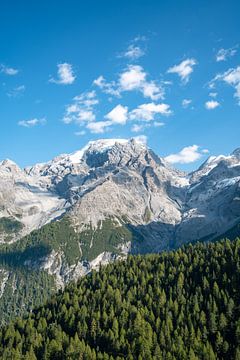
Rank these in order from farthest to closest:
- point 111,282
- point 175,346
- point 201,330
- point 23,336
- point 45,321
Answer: point 111,282, point 45,321, point 23,336, point 201,330, point 175,346

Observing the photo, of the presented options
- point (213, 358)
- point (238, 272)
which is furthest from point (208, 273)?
point (213, 358)

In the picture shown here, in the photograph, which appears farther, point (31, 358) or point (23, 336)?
point (23, 336)

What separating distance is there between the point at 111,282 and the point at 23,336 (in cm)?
5192

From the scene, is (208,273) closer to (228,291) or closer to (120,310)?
(228,291)

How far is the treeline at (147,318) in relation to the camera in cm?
13238

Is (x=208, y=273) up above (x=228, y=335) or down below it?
above

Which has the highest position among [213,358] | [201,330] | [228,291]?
[228,291]

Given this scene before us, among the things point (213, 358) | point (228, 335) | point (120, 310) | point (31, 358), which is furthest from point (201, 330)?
point (31, 358)

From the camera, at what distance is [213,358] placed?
122 meters

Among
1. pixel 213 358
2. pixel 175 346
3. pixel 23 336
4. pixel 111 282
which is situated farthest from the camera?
pixel 111 282

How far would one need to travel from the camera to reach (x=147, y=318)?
152125 millimetres

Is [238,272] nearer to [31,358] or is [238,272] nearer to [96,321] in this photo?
[96,321]

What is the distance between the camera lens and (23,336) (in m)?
154

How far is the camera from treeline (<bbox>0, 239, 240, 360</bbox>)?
434ft
